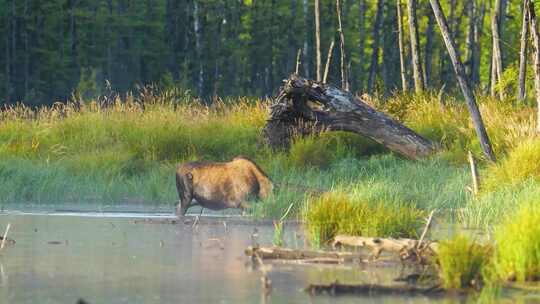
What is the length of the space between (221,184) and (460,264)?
5779 mm

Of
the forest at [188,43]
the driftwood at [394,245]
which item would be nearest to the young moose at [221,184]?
the driftwood at [394,245]

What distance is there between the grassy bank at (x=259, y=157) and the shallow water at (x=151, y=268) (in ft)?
4.63

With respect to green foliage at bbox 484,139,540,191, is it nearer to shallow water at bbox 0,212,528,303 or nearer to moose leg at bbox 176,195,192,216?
shallow water at bbox 0,212,528,303

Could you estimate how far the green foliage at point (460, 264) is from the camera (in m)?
8.09

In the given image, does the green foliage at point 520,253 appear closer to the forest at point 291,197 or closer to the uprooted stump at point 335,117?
the forest at point 291,197

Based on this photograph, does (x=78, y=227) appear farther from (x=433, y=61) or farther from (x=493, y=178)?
(x=433, y=61)

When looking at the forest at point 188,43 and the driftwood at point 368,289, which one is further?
the forest at point 188,43

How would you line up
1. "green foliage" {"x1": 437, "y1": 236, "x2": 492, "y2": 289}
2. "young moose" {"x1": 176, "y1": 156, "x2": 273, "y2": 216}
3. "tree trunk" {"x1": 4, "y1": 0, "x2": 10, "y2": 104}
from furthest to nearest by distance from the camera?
"tree trunk" {"x1": 4, "y1": 0, "x2": 10, "y2": 104} → "young moose" {"x1": 176, "y1": 156, "x2": 273, "y2": 216} → "green foliage" {"x1": 437, "y1": 236, "x2": 492, "y2": 289}

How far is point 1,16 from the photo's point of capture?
48219 millimetres

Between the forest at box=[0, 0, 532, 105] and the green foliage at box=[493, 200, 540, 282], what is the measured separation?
122 feet

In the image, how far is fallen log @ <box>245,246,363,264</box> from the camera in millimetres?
9102

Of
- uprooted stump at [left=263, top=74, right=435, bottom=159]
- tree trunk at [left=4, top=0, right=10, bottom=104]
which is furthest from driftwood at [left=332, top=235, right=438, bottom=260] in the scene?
tree trunk at [left=4, top=0, right=10, bottom=104]

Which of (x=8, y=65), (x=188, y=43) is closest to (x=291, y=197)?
(x=8, y=65)

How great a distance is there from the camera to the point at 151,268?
923cm
